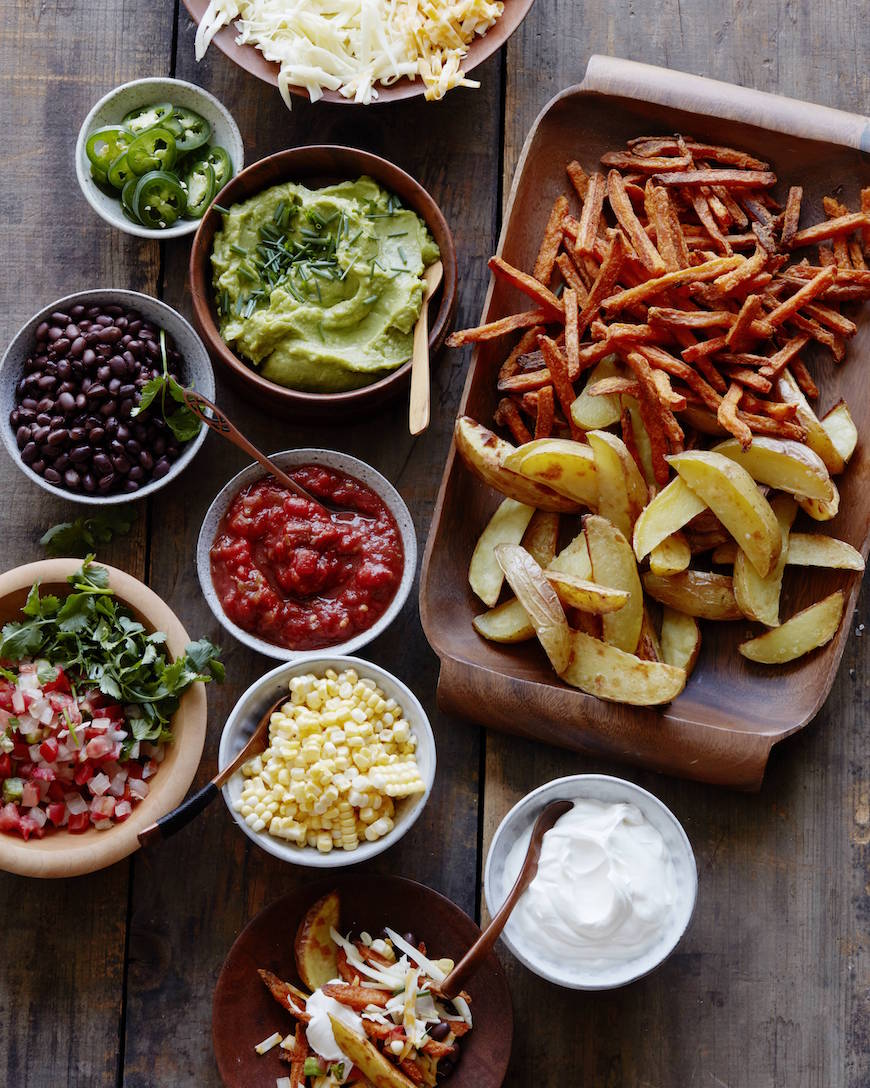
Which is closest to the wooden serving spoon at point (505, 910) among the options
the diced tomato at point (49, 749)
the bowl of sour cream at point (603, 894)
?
the bowl of sour cream at point (603, 894)

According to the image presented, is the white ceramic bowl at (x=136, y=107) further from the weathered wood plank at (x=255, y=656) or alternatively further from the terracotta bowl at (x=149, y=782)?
the terracotta bowl at (x=149, y=782)

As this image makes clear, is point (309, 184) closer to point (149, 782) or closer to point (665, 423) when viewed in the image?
point (665, 423)

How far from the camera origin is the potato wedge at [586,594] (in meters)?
2.92

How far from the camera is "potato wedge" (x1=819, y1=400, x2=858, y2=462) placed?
10.2 feet

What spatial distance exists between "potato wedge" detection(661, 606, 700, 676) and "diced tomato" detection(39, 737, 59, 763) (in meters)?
1.63

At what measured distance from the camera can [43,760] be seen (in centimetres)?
305

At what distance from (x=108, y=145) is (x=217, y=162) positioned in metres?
0.30

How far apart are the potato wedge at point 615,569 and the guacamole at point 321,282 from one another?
0.71m

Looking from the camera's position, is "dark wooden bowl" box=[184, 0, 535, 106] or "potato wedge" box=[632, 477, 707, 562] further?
"dark wooden bowl" box=[184, 0, 535, 106]

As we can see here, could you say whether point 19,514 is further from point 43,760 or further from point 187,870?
point 187,870

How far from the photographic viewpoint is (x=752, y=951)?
3299mm

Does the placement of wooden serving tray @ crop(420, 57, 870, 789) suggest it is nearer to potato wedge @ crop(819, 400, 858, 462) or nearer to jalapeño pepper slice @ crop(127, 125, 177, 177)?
potato wedge @ crop(819, 400, 858, 462)

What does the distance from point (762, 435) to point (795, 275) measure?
470mm

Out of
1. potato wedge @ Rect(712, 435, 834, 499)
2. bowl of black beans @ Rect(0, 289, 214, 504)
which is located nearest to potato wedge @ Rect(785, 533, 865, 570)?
potato wedge @ Rect(712, 435, 834, 499)
